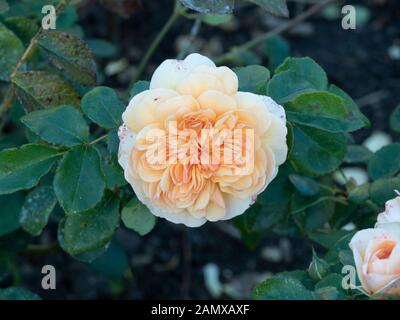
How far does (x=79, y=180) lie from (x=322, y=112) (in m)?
0.36

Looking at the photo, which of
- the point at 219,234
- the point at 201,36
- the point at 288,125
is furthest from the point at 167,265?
the point at 288,125

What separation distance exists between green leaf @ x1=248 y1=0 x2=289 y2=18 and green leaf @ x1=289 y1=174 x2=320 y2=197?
30 cm

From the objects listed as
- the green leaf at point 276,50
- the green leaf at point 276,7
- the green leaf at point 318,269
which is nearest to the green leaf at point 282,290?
the green leaf at point 318,269

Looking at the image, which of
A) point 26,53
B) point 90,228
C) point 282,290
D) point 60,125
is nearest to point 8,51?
point 26,53

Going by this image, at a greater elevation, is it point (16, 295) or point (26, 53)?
point (26, 53)

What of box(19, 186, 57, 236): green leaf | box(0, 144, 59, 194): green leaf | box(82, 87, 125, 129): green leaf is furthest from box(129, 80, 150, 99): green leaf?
box(19, 186, 57, 236): green leaf

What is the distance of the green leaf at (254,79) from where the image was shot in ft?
4.05

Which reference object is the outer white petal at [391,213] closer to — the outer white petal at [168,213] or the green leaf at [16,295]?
the outer white petal at [168,213]

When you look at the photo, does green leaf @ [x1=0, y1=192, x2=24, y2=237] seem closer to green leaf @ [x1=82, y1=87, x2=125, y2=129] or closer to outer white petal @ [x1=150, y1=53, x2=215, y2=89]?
green leaf @ [x1=82, y1=87, x2=125, y2=129]

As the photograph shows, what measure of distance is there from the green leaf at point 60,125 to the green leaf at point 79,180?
18 millimetres

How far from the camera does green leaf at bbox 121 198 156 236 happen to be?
1251 mm

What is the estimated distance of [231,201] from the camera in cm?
114

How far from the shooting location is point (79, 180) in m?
1.24

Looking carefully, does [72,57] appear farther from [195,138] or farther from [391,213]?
[391,213]
